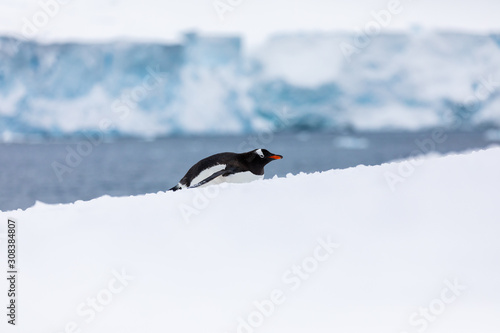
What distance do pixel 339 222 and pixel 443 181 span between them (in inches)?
43.0

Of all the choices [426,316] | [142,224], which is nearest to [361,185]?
[426,316]

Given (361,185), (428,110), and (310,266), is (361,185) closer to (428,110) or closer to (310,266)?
(310,266)

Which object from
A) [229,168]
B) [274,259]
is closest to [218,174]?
[229,168]

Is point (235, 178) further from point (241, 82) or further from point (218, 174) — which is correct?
point (241, 82)

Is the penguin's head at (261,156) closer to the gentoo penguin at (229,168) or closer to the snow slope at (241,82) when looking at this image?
the gentoo penguin at (229,168)

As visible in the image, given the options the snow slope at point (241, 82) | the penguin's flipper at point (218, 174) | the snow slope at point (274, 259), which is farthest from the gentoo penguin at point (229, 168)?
the snow slope at point (241, 82)

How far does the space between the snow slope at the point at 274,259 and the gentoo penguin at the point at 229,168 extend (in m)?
0.40

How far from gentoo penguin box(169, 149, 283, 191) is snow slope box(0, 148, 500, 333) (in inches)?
15.6

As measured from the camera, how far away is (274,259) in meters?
2.92

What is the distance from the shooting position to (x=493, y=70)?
2403 inches

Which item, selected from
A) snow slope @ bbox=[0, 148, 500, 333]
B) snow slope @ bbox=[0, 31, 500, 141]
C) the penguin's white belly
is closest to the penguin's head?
the penguin's white belly

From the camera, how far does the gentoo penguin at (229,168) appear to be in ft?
13.3

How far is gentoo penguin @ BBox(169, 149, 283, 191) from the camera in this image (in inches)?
159

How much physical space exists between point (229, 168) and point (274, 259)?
4.22ft
